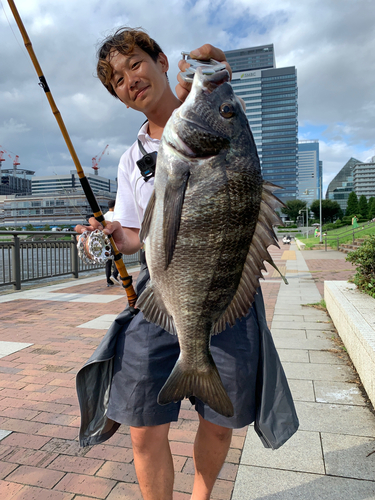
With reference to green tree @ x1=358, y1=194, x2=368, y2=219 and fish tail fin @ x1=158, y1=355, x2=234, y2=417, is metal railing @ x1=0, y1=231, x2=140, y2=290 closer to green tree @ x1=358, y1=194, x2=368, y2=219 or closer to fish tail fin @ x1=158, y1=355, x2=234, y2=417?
fish tail fin @ x1=158, y1=355, x2=234, y2=417

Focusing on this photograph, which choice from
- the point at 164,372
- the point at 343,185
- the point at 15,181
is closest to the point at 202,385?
the point at 164,372

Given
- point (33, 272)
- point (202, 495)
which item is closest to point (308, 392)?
point (202, 495)

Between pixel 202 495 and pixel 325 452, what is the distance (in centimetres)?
107

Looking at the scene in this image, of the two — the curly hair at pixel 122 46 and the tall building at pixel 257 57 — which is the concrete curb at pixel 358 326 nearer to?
the curly hair at pixel 122 46

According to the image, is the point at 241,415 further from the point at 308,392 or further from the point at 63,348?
the point at 63,348

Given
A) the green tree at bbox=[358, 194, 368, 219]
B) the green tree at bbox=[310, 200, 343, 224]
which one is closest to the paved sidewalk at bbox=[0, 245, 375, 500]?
the green tree at bbox=[358, 194, 368, 219]

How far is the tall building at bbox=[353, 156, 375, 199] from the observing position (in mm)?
151125

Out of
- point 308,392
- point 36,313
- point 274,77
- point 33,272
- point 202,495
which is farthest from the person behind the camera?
point 274,77

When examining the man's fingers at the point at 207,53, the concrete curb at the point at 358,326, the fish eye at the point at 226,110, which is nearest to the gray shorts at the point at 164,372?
the fish eye at the point at 226,110

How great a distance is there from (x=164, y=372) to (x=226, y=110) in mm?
1151

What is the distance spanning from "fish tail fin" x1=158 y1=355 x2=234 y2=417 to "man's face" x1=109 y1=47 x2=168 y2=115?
121 centimetres

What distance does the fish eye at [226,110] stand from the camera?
1236 mm

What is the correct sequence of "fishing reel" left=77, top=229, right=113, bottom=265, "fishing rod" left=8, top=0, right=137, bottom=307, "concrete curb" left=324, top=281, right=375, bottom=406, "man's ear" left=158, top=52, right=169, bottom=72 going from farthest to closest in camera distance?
"concrete curb" left=324, top=281, right=375, bottom=406 → "fishing rod" left=8, top=0, right=137, bottom=307 → "man's ear" left=158, top=52, right=169, bottom=72 → "fishing reel" left=77, top=229, right=113, bottom=265

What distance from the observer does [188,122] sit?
1204 mm
